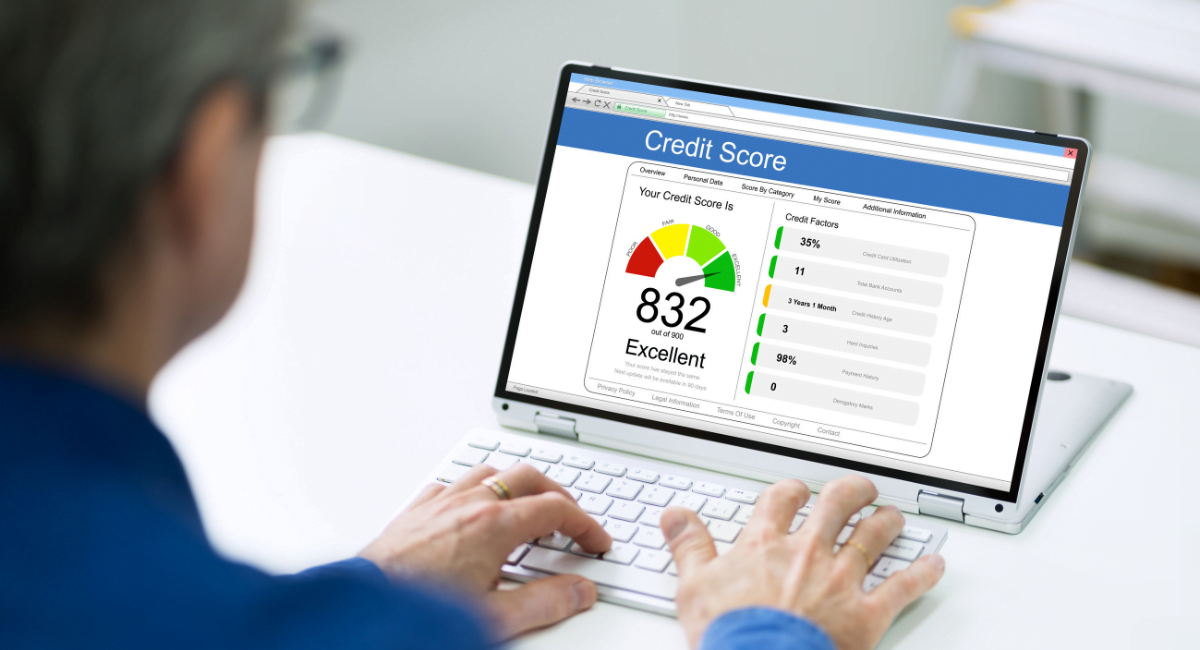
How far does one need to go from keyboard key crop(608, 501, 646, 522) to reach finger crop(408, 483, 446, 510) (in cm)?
14

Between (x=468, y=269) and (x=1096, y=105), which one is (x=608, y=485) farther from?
(x=1096, y=105)

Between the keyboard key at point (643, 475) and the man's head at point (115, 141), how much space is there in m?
0.49

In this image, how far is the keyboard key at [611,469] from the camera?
0.93m

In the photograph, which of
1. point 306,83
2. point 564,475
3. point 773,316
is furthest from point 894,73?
point 306,83

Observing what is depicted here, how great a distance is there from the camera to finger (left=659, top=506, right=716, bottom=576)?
78cm

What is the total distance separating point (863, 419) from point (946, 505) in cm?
10

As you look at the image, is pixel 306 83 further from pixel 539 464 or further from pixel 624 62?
pixel 624 62

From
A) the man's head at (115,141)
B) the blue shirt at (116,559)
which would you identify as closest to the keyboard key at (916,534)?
the blue shirt at (116,559)

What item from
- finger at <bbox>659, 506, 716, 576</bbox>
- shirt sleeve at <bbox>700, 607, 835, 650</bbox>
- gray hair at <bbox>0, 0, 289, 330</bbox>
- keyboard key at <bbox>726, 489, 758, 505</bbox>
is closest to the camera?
gray hair at <bbox>0, 0, 289, 330</bbox>

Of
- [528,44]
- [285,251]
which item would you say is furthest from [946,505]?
[528,44]

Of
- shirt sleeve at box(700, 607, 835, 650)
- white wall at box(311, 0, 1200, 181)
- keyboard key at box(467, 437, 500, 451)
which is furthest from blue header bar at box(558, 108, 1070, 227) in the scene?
white wall at box(311, 0, 1200, 181)

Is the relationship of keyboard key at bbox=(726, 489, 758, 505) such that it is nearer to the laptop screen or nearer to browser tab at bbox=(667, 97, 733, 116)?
the laptop screen

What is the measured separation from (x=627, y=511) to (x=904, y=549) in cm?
22

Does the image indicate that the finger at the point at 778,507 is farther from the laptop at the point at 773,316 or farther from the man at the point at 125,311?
the man at the point at 125,311
